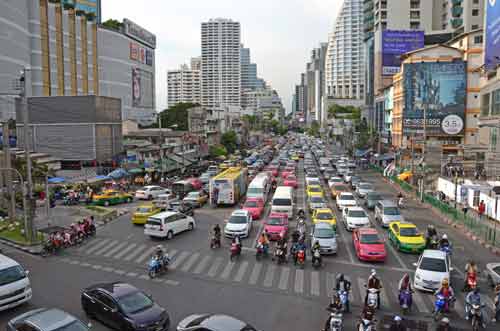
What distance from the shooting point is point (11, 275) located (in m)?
14.8

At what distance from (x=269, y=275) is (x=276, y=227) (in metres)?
6.14

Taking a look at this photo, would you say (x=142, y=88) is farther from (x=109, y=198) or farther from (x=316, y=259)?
(x=316, y=259)

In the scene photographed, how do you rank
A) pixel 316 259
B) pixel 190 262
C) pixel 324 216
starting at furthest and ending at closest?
1. pixel 324 216
2. pixel 190 262
3. pixel 316 259

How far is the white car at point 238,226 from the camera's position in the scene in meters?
24.5

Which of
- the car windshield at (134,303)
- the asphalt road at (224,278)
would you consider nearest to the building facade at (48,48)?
the asphalt road at (224,278)

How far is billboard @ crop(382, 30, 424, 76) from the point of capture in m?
83.1

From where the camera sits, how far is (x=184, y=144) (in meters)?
69.6

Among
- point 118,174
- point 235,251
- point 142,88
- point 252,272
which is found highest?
point 142,88

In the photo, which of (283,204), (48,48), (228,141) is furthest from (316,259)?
(228,141)

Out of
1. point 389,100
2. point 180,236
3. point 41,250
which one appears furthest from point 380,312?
point 389,100

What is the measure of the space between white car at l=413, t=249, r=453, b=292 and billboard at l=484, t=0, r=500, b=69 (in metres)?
28.7

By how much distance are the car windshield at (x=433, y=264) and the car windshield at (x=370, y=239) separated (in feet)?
12.2

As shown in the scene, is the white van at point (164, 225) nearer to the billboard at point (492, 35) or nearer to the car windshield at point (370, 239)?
the car windshield at point (370, 239)

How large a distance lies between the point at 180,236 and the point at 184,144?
44798 millimetres
